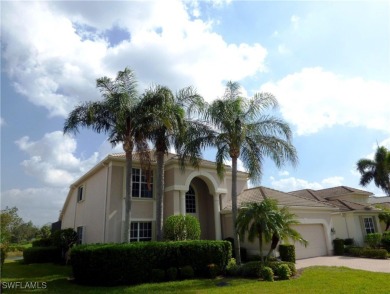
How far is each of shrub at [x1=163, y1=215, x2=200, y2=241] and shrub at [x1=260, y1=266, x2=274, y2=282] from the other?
5.87 metres

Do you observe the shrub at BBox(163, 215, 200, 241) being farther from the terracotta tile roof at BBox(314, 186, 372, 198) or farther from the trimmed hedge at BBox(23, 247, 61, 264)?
the terracotta tile roof at BBox(314, 186, 372, 198)

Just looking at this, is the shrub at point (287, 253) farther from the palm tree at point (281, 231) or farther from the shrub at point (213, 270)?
the shrub at point (213, 270)

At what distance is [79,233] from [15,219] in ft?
44.5

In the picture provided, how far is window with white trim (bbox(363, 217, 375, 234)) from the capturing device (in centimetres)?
2780

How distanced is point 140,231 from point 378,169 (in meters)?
37.6

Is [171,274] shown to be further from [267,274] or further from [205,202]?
[205,202]

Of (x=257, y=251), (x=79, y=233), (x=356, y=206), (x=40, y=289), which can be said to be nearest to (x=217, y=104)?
(x=257, y=251)

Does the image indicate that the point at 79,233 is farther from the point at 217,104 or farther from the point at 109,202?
the point at 217,104

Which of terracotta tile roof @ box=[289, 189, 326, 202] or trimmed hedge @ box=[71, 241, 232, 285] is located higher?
terracotta tile roof @ box=[289, 189, 326, 202]

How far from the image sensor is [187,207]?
2380cm

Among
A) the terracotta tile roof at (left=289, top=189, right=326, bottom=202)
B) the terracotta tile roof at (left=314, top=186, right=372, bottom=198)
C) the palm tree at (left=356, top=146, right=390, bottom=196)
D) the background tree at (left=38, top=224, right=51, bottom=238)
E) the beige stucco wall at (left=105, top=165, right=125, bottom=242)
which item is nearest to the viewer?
the beige stucco wall at (left=105, top=165, right=125, bottom=242)

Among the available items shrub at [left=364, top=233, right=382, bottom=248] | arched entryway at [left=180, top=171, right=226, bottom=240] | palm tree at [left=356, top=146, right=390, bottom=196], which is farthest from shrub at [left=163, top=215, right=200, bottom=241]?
palm tree at [left=356, top=146, right=390, bottom=196]

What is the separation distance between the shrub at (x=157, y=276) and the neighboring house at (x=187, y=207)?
581 cm

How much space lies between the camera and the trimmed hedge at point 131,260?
13562 millimetres
